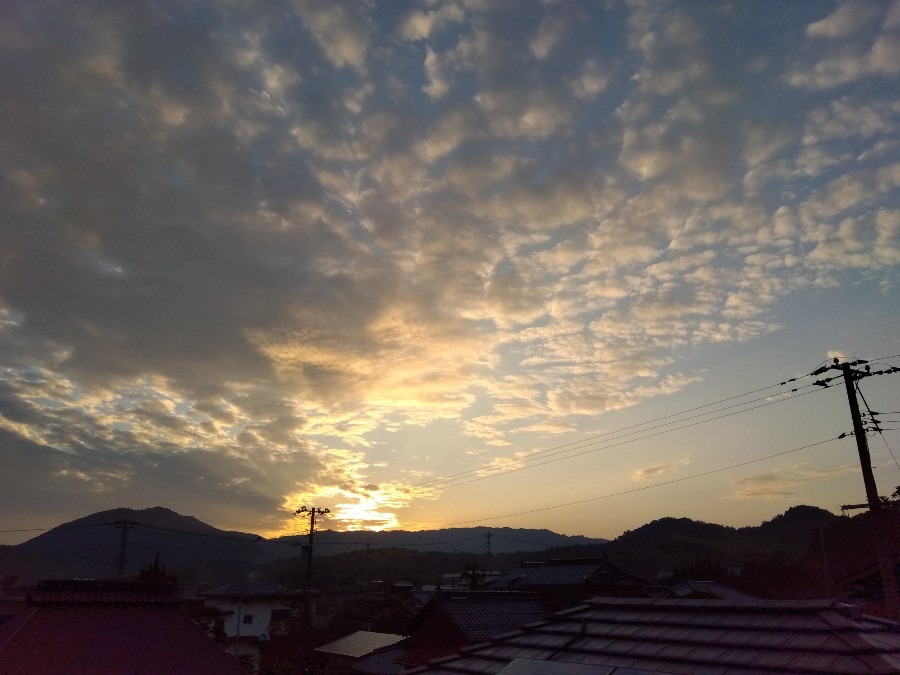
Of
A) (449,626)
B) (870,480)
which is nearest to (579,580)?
(449,626)

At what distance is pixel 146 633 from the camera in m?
23.7

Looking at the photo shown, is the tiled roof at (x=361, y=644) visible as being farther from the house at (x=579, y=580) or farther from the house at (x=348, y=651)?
the house at (x=579, y=580)

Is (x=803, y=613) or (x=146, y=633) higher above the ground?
(x=803, y=613)

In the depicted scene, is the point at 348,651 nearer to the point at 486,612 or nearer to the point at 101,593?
the point at 486,612

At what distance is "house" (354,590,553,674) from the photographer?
103 ft

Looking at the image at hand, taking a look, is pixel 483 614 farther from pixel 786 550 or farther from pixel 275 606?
pixel 786 550

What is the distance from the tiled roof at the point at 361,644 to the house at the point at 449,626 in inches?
90.5

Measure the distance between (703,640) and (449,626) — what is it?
24.6m

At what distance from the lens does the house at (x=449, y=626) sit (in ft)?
103

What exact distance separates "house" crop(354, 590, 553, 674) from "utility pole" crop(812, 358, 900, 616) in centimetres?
1909

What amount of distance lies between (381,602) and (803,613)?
70.3 metres

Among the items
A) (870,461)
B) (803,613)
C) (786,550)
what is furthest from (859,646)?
(786,550)

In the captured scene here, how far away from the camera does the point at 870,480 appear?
23.1 meters

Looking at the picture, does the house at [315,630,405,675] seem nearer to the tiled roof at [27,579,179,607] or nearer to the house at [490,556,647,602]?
the tiled roof at [27,579,179,607]
